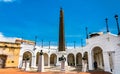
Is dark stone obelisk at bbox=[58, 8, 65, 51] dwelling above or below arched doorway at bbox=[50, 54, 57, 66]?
above

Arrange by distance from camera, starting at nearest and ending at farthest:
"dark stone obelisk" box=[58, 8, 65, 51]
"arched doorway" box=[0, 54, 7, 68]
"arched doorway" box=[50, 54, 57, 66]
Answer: "dark stone obelisk" box=[58, 8, 65, 51]
"arched doorway" box=[0, 54, 7, 68]
"arched doorway" box=[50, 54, 57, 66]

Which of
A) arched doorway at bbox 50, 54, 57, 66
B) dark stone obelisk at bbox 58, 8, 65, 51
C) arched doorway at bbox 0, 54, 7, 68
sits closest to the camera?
dark stone obelisk at bbox 58, 8, 65, 51

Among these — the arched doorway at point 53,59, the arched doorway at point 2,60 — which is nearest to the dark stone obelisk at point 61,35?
the arched doorway at point 2,60

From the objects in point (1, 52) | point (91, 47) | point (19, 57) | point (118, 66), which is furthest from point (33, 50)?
point (118, 66)

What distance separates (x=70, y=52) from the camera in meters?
37.3

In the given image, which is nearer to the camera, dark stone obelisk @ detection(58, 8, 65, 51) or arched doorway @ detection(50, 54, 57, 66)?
dark stone obelisk @ detection(58, 8, 65, 51)

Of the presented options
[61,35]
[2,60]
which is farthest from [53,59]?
[2,60]

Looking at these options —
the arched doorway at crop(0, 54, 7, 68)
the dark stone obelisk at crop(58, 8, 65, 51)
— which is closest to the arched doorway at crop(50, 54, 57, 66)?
the dark stone obelisk at crop(58, 8, 65, 51)

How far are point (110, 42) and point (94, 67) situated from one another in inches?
253

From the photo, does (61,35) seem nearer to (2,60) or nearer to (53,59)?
(2,60)

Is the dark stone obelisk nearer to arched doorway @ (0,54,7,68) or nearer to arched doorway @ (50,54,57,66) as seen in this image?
arched doorway @ (0,54,7,68)

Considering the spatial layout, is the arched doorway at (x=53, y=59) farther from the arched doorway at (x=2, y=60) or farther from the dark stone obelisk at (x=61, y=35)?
the arched doorway at (x=2, y=60)

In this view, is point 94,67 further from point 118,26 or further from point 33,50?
point 33,50

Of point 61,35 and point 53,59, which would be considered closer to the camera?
point 61,35
